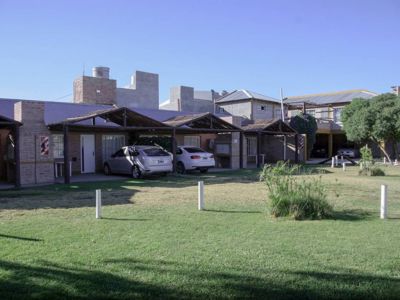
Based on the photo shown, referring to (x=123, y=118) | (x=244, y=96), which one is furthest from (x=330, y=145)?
(x=123, y=118)

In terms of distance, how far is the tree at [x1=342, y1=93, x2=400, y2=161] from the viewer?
31625 mm

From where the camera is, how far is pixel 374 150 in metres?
42.6

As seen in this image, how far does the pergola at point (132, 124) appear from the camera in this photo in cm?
1940

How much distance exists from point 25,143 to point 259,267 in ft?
46.6

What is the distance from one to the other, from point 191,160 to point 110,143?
571cm

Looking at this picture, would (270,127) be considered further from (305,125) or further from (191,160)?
(191,160)

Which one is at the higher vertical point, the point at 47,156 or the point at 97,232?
the point at 47,156

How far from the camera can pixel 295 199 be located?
367 inches

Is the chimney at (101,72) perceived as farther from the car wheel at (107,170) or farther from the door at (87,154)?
the car wheel at (107,170)

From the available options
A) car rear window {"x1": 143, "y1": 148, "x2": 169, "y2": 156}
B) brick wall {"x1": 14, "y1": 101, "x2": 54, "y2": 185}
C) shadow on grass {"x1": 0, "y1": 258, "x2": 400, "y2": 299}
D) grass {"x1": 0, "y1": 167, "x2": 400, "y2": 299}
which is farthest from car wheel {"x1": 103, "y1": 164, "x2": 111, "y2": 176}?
shadow on grass {"x1": 0, "y1": 258, "x2": 400, "y2": 299}

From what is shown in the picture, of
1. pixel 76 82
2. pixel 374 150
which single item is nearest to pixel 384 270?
pixel 76 82

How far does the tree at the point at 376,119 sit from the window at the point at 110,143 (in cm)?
1875

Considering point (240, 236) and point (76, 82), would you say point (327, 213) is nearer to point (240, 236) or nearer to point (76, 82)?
point (240, 236)

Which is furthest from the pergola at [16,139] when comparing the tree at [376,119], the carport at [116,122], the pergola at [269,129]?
the tree at [376,119]
